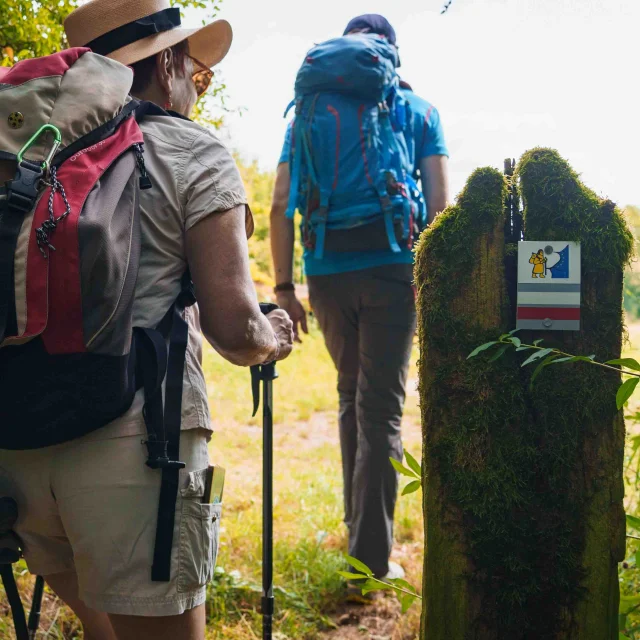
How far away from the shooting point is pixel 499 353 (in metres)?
1.65

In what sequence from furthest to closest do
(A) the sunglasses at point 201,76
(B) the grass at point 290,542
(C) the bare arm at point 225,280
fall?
(B) the grass at point 290,542
(A) the sunglasses at point 201,76
(C) the bare arm at point 225,280

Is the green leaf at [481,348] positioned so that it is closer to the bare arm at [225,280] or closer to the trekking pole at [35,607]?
the bare arm at [225,280]

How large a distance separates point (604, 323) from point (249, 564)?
8.50ft

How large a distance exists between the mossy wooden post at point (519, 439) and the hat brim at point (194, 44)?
2.90 ft

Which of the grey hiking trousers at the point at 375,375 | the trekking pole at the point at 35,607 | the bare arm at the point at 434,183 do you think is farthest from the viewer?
the bare arm at the point at 434,183

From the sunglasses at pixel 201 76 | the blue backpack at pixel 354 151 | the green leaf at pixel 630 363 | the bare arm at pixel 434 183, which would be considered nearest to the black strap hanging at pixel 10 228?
the sunglasses at pixel 201 76

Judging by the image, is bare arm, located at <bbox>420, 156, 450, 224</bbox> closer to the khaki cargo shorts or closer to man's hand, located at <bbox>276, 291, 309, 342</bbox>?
man's hand, located at <bbox>276, 291, 309, 342</bbox>

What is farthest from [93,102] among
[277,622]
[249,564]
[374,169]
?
[249,564]

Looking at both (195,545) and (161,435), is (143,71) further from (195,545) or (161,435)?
(195,545)

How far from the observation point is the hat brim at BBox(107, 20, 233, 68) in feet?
6.50

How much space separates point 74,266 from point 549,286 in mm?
1005

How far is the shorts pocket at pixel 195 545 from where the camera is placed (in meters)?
1.72

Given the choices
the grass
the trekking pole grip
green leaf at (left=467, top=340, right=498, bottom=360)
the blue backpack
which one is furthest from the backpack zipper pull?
the grass

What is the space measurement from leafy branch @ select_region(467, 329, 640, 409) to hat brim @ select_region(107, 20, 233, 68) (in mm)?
1135
